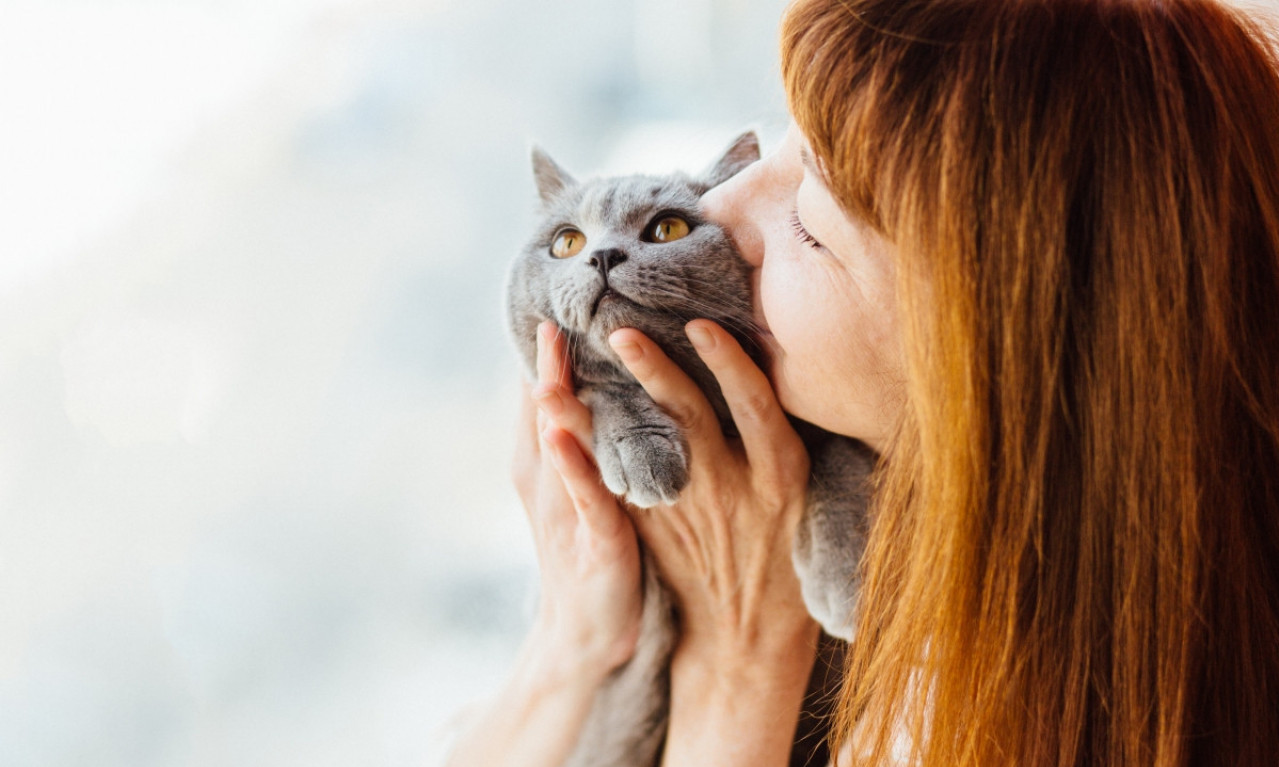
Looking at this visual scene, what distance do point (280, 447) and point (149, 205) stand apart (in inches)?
13.0

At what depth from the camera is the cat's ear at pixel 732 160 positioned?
1058 millimetres

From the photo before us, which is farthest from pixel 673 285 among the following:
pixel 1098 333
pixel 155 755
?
pixel 155 755

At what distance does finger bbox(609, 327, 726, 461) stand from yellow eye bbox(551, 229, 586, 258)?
0.18m

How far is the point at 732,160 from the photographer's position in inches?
41.9

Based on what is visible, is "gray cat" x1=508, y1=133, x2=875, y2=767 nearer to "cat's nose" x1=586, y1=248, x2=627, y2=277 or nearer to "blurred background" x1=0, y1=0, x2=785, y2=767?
"cat's nose" x1=586, y1=248, x2=627, y2=277

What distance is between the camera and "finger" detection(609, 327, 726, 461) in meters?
0.85

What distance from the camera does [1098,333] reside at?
24.0 inches

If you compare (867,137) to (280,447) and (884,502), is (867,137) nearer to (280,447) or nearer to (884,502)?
(884,502)

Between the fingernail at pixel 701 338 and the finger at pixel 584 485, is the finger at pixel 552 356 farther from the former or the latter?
the fingernail at pixel 701 338

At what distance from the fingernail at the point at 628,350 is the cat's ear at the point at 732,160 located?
31cm

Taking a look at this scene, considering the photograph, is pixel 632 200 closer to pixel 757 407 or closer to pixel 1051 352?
pixel 757 407

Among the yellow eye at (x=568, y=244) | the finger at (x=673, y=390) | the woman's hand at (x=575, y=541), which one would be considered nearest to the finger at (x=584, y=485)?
the woman's hand at (x=575, y=541)

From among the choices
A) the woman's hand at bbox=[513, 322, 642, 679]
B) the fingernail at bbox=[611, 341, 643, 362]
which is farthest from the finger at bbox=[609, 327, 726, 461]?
the woman's hand at bbox=[513, 322, 642, 679]

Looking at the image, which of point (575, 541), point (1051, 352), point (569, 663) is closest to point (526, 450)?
point (575, 541)
